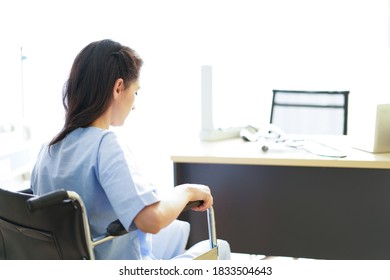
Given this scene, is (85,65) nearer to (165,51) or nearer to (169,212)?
(169,212)

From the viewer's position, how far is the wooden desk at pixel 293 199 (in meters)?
1.99

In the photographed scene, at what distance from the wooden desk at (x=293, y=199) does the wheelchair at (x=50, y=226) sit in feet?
2.84

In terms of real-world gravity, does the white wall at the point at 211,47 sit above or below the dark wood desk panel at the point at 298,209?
above

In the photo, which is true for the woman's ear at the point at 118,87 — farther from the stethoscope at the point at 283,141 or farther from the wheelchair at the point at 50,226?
the stethoscope at the point at 283,141

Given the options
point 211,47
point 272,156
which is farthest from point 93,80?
point 211,47

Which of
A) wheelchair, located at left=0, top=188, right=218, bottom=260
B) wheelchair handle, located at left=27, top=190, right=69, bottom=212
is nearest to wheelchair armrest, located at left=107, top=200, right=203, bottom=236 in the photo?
wheelchair, located at left=0, top=188, right=218, bottom=260

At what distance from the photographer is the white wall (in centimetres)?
333

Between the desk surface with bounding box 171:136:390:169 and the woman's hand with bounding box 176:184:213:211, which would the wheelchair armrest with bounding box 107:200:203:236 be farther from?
the desk surface with bounding box 171:136:390:169

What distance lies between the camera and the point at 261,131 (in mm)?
2285

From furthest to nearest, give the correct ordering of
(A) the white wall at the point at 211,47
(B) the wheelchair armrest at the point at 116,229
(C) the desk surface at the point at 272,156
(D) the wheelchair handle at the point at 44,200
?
(A) the white wall at the point at 211,47 < (C) the desk surface at the point at 272,156 < (B) the wheelchair armrest at the point at 116,229 < (D) the wheelchair handle at the point at 44,200

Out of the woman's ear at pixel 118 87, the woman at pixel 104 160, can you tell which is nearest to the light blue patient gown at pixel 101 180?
the woman at pixel 104 160

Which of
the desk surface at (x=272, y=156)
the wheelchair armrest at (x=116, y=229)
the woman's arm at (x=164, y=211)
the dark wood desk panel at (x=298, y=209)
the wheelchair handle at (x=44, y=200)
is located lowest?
the dark wood desk panel at (x=298, y=209)
